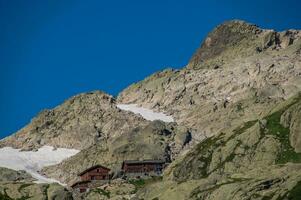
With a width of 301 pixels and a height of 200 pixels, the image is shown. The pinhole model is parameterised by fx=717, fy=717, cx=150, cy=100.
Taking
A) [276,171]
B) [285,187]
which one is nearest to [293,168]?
[276,171]

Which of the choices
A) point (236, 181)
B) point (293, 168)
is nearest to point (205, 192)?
point (236, 181)

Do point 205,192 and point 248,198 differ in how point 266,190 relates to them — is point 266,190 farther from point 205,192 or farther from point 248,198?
point 205,192

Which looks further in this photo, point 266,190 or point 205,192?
Result: point 205,192

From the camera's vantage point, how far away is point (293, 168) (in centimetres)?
19600

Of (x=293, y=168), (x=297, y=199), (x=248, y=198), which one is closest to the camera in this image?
(x=297, y=199)

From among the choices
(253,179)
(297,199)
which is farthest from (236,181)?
(297,199)

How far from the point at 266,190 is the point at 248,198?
5412mm

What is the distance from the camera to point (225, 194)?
190250 millimetres

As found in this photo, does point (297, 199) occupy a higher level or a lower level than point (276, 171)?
lower

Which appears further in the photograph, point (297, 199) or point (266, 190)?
point (266, 190)

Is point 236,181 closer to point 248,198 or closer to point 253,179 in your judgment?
point 253,179

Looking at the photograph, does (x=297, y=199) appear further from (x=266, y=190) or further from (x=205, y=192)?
(x=205, y=192)

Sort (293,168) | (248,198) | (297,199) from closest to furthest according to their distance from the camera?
(297,199)
(248,198)
(293,168)

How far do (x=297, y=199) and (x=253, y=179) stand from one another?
26.6m
